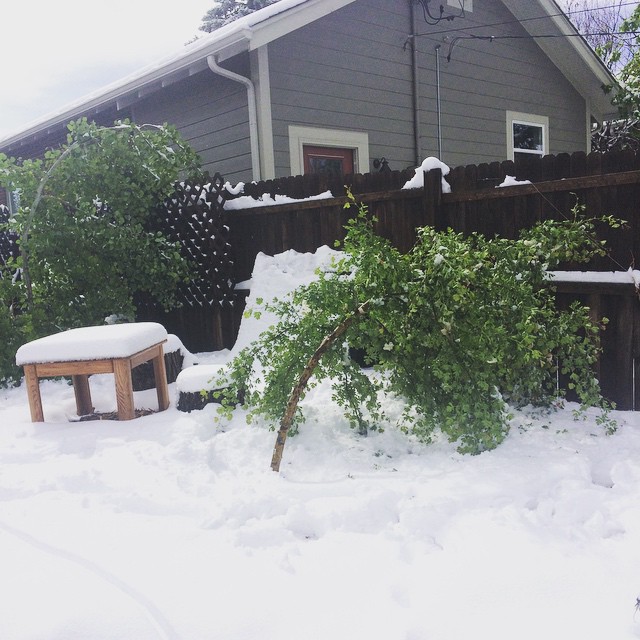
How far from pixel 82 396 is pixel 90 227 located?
227cm

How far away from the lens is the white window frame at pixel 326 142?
747 centimetres

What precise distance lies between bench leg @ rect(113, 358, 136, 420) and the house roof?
3.99 meters

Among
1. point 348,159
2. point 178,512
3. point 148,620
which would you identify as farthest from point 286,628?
point 348,159

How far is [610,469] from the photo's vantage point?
2984 millimetres

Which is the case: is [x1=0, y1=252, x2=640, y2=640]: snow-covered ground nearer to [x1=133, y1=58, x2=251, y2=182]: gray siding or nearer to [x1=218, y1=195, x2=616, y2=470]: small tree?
[x1=218, y1=195, x2=616, y2=470]: small tree

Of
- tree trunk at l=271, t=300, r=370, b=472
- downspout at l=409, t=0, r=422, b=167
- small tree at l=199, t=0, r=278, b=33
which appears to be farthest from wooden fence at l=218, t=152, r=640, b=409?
small tree at l=199, t=0, r=278, b=33

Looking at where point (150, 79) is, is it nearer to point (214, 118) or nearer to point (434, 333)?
point (214, 118)

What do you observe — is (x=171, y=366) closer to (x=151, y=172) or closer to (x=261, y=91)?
(x=151, y=172)

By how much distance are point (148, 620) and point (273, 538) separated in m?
0.63

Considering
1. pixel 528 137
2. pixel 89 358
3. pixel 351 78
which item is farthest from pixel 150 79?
pixel 528 137

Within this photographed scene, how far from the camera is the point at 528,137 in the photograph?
36.3ft

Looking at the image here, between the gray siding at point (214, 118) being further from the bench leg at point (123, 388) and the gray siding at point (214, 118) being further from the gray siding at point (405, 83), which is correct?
the bench leg at point (123, 388)

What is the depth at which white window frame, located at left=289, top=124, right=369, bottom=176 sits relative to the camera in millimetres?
7473

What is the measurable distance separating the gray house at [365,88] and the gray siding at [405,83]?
2cm
